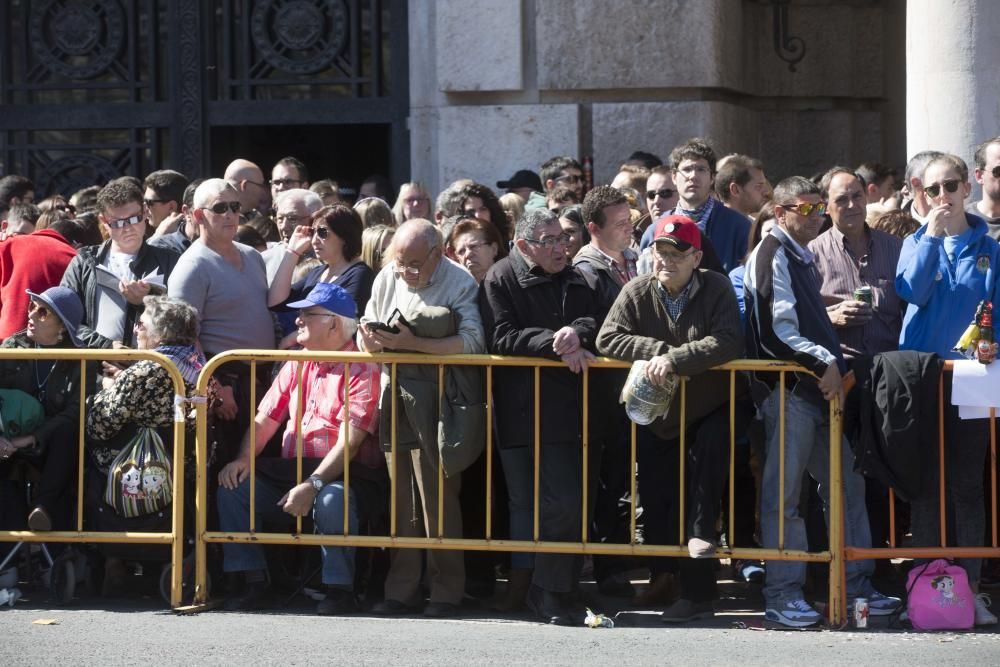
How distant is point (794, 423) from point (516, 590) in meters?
1.46

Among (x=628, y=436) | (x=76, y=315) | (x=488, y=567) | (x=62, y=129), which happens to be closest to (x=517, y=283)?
(x=628, y=436)

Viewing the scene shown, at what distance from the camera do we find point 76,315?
26.0 feet

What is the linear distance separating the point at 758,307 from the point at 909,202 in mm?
2427

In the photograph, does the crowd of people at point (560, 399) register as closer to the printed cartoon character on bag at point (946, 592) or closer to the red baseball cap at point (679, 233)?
the red baseball cap at point (679, 233)

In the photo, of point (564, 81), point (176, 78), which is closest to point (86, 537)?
point (564, 81)

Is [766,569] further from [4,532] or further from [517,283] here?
[4,532]

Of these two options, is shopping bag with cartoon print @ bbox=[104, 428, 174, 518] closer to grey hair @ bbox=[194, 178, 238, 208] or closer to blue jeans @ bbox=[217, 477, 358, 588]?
blue jeans @ bbox=[217, 477, 358, 588]

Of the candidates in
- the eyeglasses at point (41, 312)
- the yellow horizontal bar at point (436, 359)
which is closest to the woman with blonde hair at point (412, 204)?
the eyeglasses at point (41, 312)

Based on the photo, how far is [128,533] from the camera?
24.3ft

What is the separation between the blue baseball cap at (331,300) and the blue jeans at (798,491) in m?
1.93

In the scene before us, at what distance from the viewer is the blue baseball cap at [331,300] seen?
743 cm

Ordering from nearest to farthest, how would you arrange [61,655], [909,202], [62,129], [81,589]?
[61,655] < [81,589] < [909,202] < [62,129]

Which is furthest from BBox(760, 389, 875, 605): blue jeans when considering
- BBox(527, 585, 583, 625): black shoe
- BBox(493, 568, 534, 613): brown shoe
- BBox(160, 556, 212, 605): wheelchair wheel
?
BBox(160, 556, 212, 605): wheelchair wheel

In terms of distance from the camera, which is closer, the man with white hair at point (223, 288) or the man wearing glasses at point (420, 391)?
the man wearing glasses at point (420, 391)
